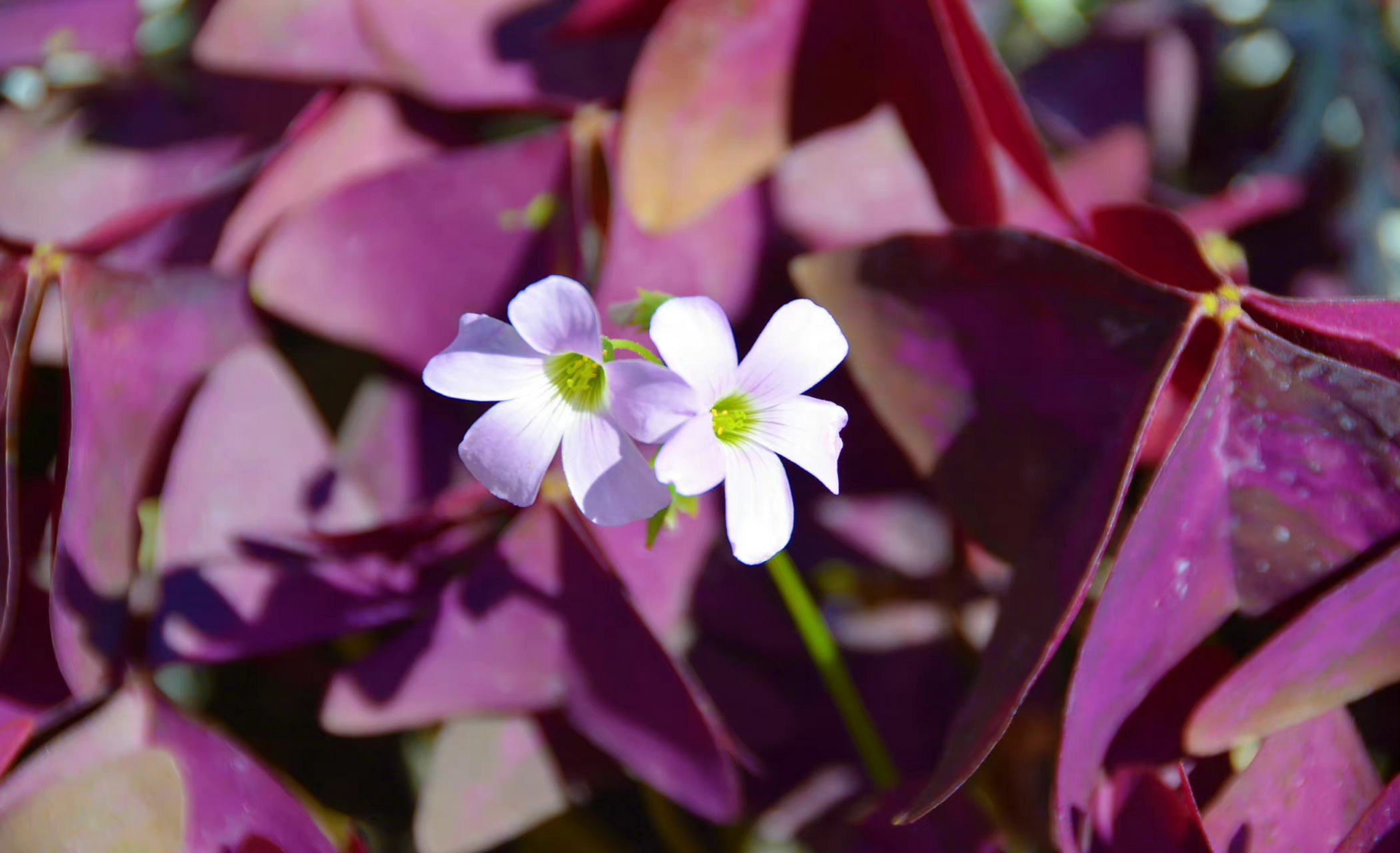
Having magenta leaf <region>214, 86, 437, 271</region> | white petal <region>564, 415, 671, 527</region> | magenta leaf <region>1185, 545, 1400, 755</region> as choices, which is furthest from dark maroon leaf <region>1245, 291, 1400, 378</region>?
magenta leaf <region>214, 86, 437, 271</region>

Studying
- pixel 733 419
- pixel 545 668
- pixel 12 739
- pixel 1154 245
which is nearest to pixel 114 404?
pixel 12 739

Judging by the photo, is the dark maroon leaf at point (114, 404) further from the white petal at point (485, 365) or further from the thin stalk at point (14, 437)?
the white petal at point (485, 365)

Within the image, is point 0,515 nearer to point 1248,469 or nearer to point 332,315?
point 332,315

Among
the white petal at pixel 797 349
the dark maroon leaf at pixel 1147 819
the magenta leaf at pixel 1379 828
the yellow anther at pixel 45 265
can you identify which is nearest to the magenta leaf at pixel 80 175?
the yellow anther at pixel 45 265

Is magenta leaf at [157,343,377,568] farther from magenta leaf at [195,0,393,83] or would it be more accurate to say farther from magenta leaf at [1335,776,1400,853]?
magenta leaf at [1335,776,1400,853]

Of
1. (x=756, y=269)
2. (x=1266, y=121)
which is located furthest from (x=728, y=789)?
(x=1266, y=121)
